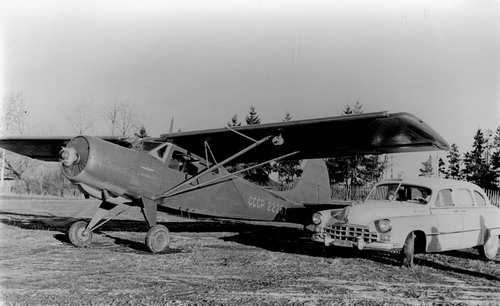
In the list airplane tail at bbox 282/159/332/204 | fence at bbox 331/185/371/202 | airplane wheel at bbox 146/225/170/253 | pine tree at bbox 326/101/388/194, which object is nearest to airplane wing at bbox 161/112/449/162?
airplane tail at bbox 282/159/332/204

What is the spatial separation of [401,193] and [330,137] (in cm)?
228

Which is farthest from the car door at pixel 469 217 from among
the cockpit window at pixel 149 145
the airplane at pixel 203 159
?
the cockpit window at pixel 149 145

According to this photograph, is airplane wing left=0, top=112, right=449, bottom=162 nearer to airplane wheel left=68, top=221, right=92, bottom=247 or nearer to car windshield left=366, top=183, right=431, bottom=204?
car windshield left=366, top=183, right=431, bottom=204

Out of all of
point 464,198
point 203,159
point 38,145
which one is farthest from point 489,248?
point 38,145

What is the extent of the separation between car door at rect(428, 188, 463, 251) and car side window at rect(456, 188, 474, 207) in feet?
0.63

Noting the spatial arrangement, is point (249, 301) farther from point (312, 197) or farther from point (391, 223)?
point (312, 197)

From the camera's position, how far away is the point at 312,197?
13977 mm

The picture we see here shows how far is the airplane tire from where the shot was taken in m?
8.79

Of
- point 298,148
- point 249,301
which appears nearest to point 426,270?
point 249,301

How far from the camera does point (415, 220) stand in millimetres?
7352

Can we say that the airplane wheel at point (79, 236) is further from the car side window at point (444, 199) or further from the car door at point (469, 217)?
the car door at point (469, 217)

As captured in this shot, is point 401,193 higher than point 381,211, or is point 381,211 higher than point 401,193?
point 401,193

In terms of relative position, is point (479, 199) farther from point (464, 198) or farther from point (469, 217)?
point (469, 217)

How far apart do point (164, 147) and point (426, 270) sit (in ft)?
19.3
